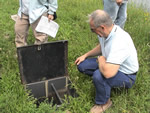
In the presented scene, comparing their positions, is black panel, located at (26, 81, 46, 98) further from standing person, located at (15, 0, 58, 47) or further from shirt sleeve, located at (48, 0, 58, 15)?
shirt sleeve, located at (48, 0, 58, 15)

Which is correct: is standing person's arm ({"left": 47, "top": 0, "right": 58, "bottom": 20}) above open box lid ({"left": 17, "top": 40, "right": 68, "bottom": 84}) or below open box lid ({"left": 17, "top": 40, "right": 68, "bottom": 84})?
above

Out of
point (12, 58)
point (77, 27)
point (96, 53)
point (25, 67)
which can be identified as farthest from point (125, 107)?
point (77, 27)

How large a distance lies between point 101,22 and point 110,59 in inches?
16.9

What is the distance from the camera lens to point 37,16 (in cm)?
286

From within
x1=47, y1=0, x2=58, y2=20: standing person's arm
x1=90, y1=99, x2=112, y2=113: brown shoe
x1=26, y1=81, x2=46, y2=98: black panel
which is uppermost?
x1=47, y1=0, x2=58, y2=20: standing person's arm

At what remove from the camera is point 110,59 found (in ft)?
7.02

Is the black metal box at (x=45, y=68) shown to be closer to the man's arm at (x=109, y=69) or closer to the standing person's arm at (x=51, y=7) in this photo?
the standing person's arm at (x=51, y=7)

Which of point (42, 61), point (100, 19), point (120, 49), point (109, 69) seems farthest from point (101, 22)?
point (42, 61)

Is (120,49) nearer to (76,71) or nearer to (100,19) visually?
(100,19)

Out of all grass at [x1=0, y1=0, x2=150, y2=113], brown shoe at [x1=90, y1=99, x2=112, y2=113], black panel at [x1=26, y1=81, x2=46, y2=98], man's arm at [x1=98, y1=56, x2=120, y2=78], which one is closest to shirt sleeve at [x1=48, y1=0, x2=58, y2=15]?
grass at [x1=0, y1=0, x2=150, y2=113]

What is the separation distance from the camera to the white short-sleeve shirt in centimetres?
214

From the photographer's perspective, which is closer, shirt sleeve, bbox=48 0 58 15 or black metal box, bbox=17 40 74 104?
black metal box, bbox=17 40 74 104

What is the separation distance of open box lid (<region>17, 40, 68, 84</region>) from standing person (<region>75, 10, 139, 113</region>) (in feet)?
2.04

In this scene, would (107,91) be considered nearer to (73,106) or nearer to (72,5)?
(73,106)
